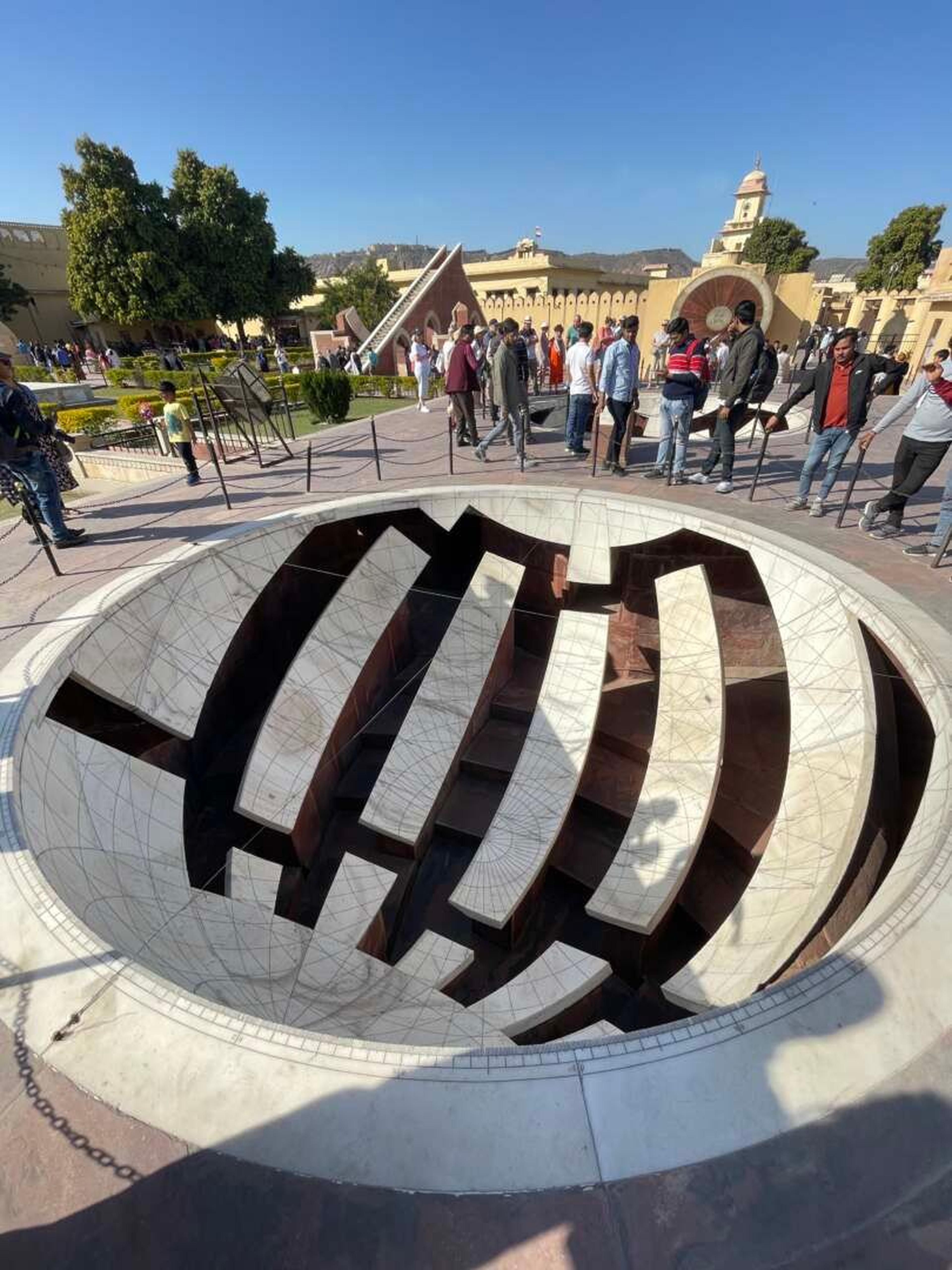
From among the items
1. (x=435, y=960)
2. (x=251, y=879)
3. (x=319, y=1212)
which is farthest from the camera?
(x=251, y=879)

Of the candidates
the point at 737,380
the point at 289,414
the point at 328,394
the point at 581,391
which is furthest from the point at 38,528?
the point at 328,394

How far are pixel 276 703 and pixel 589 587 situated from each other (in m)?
5.19

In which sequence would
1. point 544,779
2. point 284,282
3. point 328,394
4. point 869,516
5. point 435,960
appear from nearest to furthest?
point 435,960
point 869,516
point 544,779
point 328,394
point 284,282

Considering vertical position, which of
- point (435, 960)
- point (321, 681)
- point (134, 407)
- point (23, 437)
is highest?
point (23, 437)

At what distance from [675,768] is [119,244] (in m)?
37.5

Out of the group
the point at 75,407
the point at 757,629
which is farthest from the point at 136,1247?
the point at 75,407

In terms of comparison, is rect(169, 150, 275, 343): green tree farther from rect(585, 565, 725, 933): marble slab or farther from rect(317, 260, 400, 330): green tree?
rect(585, 565, 725, 933): marble slab

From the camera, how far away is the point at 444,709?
8.14 metres

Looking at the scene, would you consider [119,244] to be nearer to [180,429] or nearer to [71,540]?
[180,429]

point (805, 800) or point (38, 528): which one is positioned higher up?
point (38, 528)

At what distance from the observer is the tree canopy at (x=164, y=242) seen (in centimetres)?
2877

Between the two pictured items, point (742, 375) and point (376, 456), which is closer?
point (742, 375)

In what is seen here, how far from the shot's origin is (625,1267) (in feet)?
6.91

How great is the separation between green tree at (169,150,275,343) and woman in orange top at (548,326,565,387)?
25.0 m
